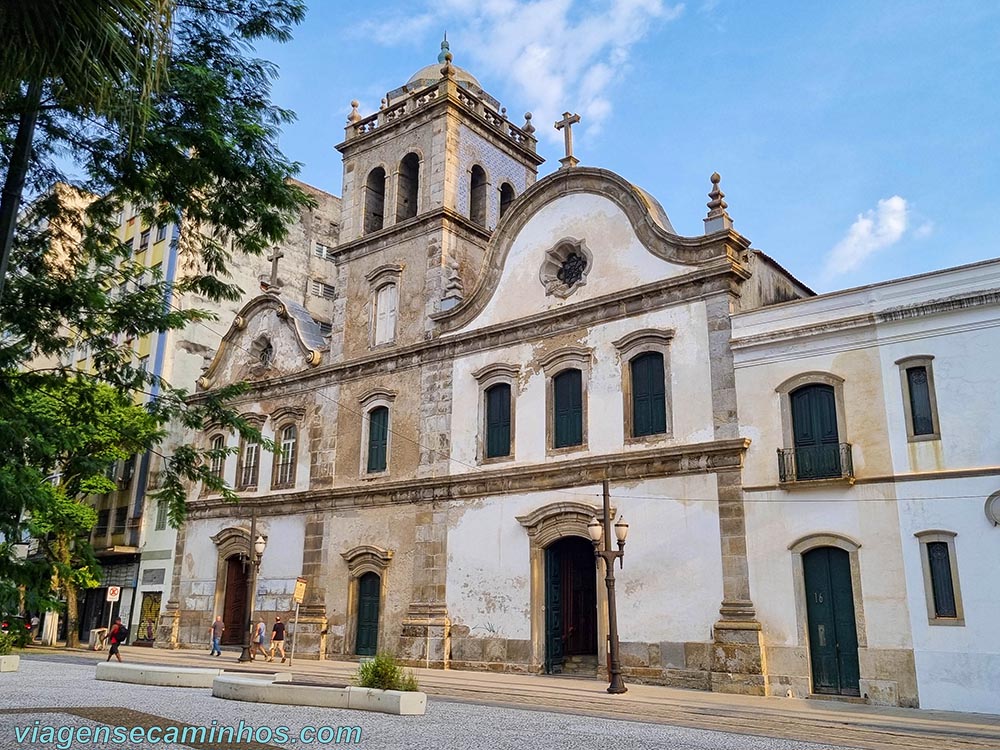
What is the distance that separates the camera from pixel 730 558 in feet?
60.1

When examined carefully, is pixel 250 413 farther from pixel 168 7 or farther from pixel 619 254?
pixel 168 7

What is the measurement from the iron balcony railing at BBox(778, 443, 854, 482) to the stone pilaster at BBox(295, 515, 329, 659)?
551 inches

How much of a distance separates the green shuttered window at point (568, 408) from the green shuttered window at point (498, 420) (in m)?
1.55

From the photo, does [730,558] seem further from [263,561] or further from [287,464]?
[263,561]

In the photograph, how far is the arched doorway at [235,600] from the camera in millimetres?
28628

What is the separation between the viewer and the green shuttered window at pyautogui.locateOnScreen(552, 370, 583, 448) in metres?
21.8

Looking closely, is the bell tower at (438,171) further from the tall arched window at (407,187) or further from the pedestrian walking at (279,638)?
the pedestrian walking at (279,638)

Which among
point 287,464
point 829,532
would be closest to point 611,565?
point 829,532

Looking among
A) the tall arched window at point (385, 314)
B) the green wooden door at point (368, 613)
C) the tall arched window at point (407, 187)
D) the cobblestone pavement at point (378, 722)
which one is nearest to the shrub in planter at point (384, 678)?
the cobblestone pavement at point (378, 722)

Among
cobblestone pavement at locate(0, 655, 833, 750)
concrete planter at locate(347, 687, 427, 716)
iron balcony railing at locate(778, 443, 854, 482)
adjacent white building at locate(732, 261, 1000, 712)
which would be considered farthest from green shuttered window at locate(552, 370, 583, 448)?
concrete planter at locate(347, 687, 427, 716)

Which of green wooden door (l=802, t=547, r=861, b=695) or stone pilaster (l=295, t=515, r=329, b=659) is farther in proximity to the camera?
stone pilaster (l=295, t=515, r=329, b=659)

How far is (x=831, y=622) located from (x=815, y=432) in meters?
3.72

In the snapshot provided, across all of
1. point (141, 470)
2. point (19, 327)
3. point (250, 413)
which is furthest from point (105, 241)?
point (141, 470)

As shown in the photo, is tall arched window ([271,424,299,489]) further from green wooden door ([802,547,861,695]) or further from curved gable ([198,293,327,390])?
green wooden door ([802,547,861,695])
